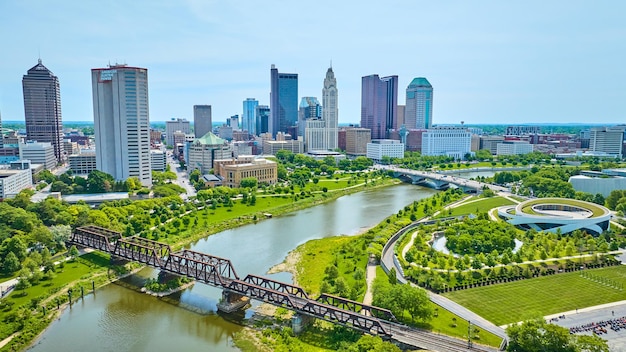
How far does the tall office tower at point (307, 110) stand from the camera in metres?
151

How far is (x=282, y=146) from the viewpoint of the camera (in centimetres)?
12269

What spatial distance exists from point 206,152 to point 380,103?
8704 cm

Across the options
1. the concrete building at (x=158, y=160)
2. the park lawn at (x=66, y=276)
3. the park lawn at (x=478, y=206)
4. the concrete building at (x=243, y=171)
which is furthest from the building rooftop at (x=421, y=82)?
the park lawn at (x=66, y=276)

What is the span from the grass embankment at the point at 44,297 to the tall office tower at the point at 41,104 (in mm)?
69731

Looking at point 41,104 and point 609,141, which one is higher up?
point 41,104

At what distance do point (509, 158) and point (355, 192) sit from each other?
5958 cm

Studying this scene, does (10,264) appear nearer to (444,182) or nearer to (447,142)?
(444,182)

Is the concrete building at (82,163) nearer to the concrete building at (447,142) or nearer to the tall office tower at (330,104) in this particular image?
the tall office tower at (330,104)

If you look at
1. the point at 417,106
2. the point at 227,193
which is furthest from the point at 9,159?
the point at 417,106

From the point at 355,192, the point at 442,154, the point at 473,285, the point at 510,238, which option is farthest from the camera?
the point at 442,154

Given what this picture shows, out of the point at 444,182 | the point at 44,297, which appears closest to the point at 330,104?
the point at 444,182

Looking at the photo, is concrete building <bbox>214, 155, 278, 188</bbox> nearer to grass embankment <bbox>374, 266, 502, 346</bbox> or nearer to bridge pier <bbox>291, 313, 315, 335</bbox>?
bridge pier <bbox>291, 313, 315, 335</bbox>

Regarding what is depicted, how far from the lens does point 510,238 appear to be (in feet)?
117

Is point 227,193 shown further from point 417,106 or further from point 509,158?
point 417,106
